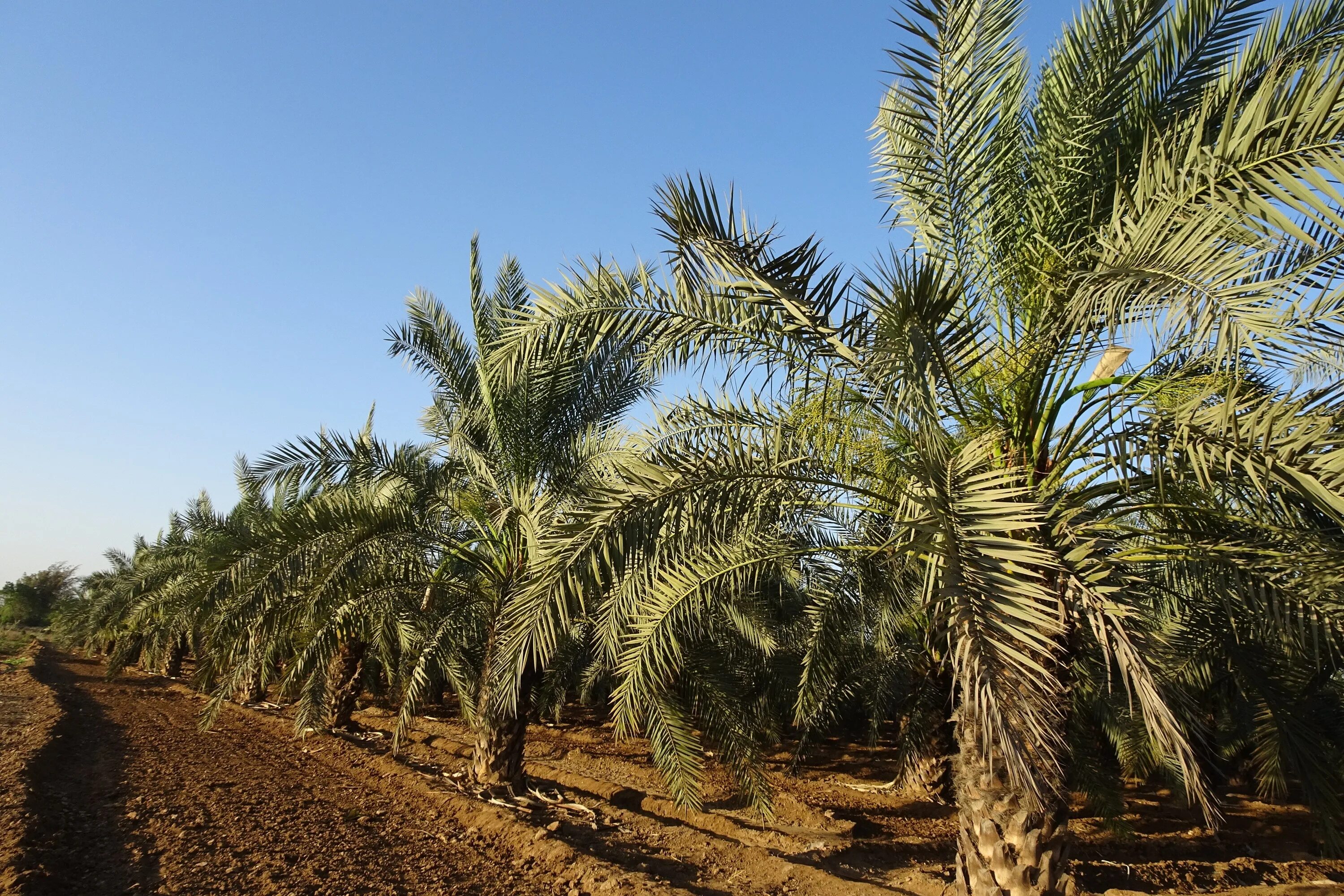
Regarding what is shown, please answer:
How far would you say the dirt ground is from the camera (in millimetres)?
5895

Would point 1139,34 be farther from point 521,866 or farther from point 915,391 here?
point 521,866

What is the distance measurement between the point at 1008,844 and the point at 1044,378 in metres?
2.70

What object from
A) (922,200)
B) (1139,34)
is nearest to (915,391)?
(922,200)

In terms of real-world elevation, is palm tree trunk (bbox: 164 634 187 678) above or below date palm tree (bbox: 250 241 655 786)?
below

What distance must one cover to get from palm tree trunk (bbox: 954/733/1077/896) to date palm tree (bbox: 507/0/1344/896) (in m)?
0.02

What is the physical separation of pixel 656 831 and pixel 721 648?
224 centimetres

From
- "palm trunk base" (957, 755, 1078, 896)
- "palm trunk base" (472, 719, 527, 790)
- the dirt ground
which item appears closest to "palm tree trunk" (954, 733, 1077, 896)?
"palm trunk base" (957, 755, 1078, 896)

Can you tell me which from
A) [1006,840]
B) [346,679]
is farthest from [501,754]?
[346,679]

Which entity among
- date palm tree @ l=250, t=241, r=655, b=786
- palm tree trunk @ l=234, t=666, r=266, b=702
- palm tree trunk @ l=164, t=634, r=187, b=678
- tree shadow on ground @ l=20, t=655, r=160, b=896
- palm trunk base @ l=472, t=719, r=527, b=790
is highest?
date palm tree @ l=250, t=241, r=655, b=786

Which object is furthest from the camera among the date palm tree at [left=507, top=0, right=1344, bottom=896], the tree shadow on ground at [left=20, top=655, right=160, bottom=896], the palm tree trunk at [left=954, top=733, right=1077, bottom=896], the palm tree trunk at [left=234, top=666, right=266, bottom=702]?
the palm tree trunk at [left=234, top=666, right=266, bottom=702]

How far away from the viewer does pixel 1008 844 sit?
4.47m

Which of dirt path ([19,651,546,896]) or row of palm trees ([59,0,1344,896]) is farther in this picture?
dirt path ([19,651,546,896])

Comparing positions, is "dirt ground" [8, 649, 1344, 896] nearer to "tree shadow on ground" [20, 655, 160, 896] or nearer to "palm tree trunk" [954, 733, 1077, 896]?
"tree shadow on ground" [20, 655, 160, 896]

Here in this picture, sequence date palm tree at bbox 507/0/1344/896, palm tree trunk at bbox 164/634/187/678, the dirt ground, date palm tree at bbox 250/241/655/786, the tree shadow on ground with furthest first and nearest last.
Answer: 1. palm tree trunk at bbox 164/634/187/678
2. date palm tree at bbox 250/241/655/786
3. the dirt ground
4. the tree shadow on ground
5. date palm tree at bbox 507/0/1344/896
